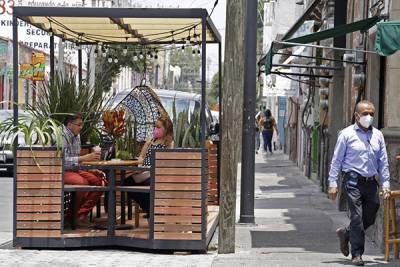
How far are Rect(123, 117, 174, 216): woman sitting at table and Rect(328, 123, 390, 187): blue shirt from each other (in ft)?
7.54

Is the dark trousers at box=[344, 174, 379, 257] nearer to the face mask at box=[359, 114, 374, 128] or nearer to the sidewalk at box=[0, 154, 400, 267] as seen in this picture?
the sidewalk at box=[0, 154, 400, 267]

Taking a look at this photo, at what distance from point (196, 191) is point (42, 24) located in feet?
10.4

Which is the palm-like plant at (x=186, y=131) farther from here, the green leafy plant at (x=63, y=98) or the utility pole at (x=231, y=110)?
the utility pole at (x=231, y=110)

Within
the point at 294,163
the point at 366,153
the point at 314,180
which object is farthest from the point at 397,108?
the point at 294,163

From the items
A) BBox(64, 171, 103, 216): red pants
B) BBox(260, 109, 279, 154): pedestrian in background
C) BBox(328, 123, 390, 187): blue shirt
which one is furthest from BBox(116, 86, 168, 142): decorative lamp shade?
BBox(260, 109, 279, 154): pedestrian in background

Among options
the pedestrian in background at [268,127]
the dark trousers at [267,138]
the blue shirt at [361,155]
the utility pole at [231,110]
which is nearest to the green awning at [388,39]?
the blue shirt at [361,155]

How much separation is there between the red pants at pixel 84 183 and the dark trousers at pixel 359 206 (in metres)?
3.11

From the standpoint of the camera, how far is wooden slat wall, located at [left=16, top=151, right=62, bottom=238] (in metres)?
10.6

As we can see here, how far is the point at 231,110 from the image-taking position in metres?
10.6

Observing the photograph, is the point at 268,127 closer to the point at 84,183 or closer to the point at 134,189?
the point at 84,183

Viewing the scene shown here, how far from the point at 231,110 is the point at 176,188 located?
42.5 inches

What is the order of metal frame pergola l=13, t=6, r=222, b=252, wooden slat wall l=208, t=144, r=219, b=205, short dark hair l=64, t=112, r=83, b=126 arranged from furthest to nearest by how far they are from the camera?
wooden slat wall l=208, t=144, r=219, b=205, short dark hair l=64, t=112, r=83, b=126, metal frame pergola l=13, t=6, r=222, b=252

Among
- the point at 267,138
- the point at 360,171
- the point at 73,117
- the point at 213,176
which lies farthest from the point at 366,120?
the point at 267,138

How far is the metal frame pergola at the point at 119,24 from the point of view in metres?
10.5
